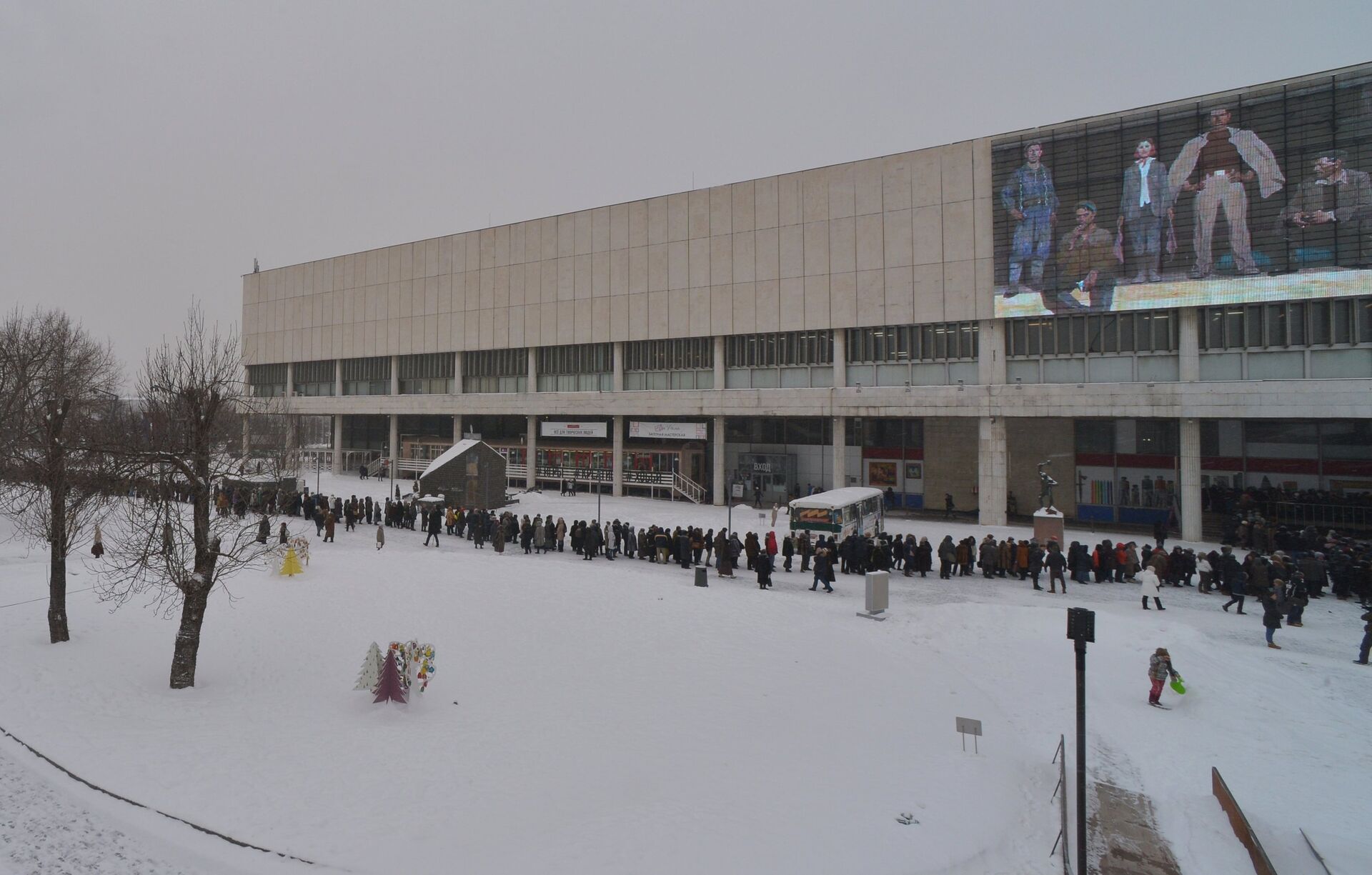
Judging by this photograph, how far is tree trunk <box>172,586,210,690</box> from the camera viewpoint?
12.6 metres

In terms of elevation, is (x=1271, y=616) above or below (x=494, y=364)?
below

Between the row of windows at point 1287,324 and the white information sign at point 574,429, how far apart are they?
1262 inches

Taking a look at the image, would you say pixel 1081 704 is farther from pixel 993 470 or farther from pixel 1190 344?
pixel 1190 344

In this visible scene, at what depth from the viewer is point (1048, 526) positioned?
24.3 metres

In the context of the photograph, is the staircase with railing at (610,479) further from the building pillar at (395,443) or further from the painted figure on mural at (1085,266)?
the painted figure on mural at (1085,266)

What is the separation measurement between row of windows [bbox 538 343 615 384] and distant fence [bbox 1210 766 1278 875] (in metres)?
40.3

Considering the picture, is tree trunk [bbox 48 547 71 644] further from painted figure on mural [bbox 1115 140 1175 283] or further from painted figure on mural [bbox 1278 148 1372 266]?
painted figure on mural [bbox 1278 148 1372 266]

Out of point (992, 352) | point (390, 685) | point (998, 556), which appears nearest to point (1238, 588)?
point (998, 556)

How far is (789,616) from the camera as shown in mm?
17797

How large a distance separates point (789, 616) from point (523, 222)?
135 feet

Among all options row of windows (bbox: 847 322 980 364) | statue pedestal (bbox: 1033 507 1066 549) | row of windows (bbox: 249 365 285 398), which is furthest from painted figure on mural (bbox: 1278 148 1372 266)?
row of windows (bbox: 249 365 285 398)

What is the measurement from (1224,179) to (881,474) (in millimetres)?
21174

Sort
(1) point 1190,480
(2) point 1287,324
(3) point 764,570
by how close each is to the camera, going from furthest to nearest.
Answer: (1) point 1190,480 < (2) point 1287,324 < (3) point 764,570

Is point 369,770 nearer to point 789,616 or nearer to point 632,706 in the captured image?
point 632,706
